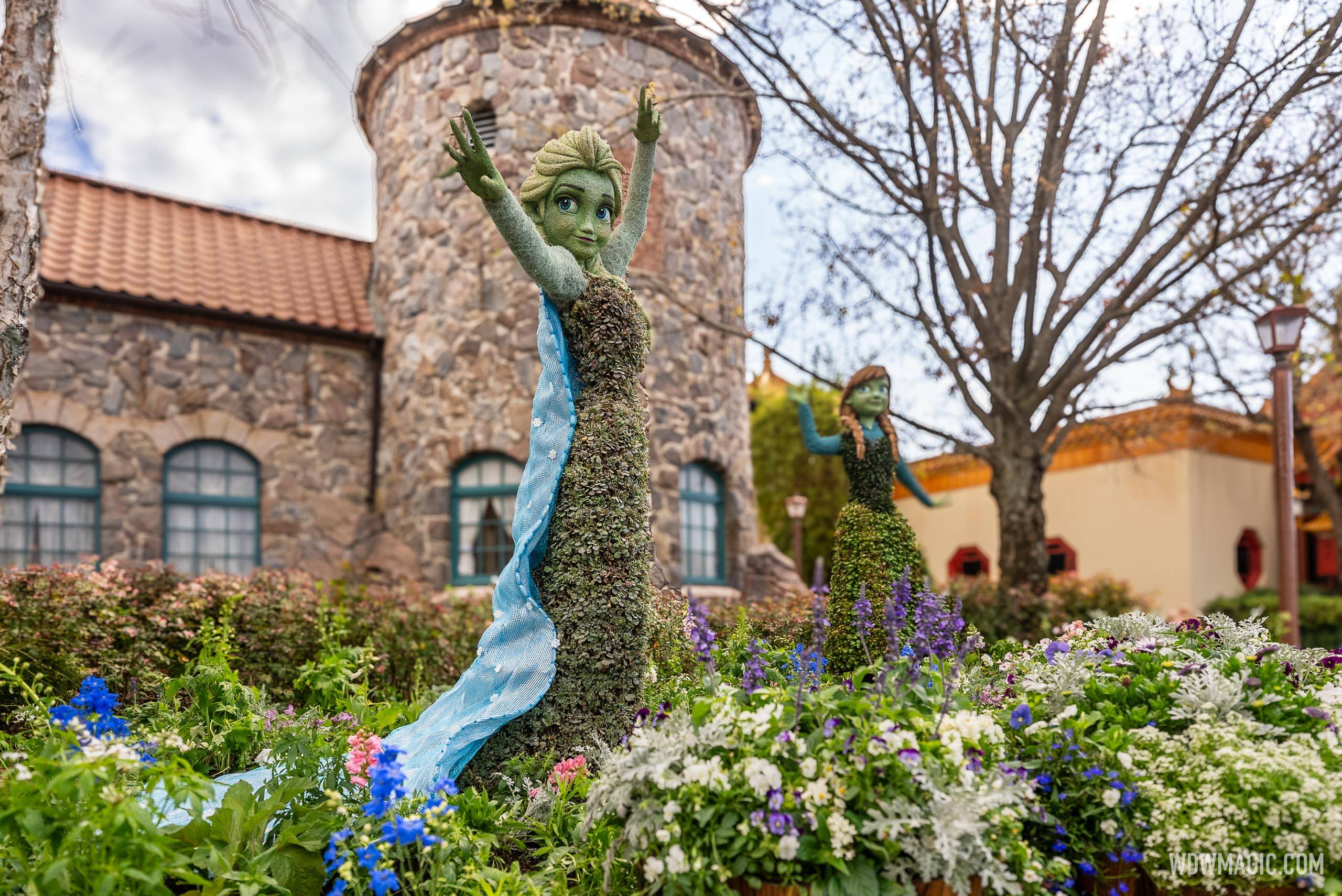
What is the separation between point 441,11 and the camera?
1053 cm

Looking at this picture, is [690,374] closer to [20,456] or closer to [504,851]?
[20,456]

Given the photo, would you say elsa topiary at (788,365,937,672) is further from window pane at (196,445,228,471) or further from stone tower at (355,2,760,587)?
window pane at (196,445,228,471)

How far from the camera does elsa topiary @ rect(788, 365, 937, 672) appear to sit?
217 inches

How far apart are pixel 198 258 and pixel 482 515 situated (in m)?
4.74

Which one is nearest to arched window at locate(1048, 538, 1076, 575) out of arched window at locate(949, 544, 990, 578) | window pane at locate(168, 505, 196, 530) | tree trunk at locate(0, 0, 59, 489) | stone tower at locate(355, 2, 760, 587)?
arched window at locate(949, 544, 990, 578)

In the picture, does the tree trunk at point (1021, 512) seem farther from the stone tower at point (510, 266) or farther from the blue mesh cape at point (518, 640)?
the blue mesh cape at point (518, 640)

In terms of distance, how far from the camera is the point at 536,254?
3.88m

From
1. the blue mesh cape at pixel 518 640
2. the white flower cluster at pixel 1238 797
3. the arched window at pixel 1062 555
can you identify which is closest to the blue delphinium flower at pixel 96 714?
the blue mesh cape at pixel 518 640

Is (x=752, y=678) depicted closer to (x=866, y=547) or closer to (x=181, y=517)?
(x=866, y=547)

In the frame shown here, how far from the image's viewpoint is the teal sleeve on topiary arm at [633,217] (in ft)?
14.6

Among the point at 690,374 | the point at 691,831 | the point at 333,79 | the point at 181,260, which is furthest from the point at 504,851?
the point at 181,260

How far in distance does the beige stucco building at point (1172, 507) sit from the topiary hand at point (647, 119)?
12118 millimetres

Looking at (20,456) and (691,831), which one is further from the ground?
(20,456)

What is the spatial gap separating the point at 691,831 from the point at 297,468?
9.25 metres
